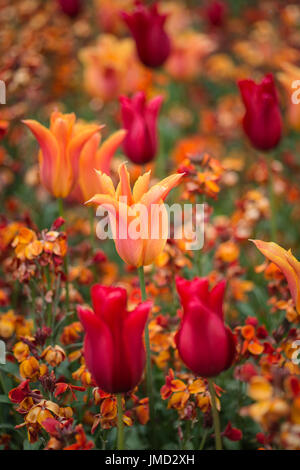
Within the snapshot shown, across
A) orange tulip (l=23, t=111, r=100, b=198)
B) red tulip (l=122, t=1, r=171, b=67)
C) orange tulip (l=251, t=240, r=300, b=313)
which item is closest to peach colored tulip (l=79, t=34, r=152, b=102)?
red tulip (l=122, t=1, r=171, b=67)

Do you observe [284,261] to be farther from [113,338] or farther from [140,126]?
[140,126]

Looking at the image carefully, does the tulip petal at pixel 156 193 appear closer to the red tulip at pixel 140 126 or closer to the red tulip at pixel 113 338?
the red tulip at pixel 113 338

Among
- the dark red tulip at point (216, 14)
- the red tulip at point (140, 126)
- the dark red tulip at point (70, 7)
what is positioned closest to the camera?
the red tulip at point (140, 126)

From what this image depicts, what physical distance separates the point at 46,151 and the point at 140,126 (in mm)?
229

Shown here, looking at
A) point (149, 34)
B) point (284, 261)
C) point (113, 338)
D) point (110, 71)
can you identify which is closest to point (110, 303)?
point (113, 338)

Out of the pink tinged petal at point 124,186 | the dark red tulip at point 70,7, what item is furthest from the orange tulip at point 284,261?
the dark red tulip at point 70,7

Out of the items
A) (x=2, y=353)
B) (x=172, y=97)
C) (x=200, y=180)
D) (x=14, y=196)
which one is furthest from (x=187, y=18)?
(x=2, y=353)

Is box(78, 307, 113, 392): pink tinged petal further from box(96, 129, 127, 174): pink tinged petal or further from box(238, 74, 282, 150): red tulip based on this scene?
box(238, 74, 282, 150): red tulip

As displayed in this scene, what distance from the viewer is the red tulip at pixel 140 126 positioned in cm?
117

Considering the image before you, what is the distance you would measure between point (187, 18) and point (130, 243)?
8.72 feet

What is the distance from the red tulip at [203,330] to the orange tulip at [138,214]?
98 millimetres

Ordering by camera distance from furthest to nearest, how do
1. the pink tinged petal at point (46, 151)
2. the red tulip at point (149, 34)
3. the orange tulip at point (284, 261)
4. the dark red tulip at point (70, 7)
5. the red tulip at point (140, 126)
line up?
the dark red tulip at point (70, 7), the red tulip at point (149, 34), the red tulip at point (140, 126), the pink tinged petal at point (46, 151), the orange tulip at point (284, 261)

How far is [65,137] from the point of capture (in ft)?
3.44
